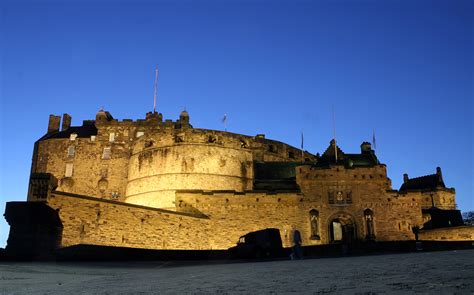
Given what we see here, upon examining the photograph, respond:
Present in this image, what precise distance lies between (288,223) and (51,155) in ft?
99.0

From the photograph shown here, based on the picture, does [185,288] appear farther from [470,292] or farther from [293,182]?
[293,182]

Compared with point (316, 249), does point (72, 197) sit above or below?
above

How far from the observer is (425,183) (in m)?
54.8

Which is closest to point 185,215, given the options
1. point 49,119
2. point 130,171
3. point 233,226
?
point 233,226

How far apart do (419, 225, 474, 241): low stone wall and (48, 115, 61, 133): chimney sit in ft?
140

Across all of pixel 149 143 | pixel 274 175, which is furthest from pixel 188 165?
pixel 274 175

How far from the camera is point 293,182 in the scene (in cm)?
3703

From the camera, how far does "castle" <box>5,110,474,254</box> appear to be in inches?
920

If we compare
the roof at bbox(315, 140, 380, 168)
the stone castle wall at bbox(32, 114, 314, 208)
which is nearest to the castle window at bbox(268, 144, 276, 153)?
the stone castle wall at bbox(32, 114, 314, 208)


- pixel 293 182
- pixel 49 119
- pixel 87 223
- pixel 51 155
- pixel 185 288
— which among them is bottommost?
pixel 185 288

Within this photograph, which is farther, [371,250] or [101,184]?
[101,184]

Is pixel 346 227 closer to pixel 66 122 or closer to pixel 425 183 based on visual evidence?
pixel 425 183

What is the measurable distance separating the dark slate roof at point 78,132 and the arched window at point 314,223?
29.2m

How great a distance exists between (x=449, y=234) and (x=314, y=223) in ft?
36.8
